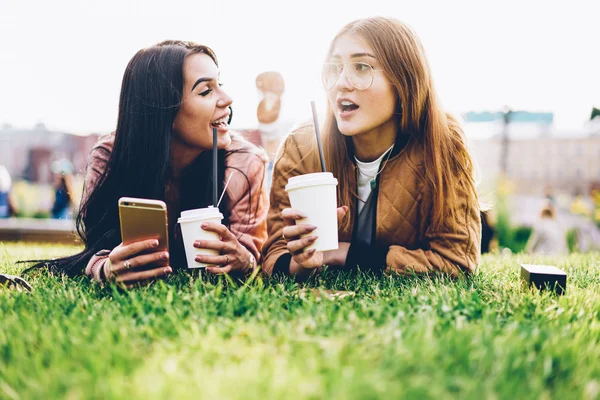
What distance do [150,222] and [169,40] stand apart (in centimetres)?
128

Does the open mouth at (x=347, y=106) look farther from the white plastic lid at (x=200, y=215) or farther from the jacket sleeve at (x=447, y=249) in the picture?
the white plastic lid at (x=200, y=215)

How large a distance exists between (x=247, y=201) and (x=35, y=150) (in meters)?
14.3

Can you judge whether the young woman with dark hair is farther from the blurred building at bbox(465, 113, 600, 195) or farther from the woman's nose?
the blurred building at bbox(465, 113, 600, 195)

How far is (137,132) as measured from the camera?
2.73 metres

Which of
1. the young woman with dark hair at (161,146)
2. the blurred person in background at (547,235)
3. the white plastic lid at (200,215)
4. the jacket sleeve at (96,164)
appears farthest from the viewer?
the blurred person in background at (547,235)

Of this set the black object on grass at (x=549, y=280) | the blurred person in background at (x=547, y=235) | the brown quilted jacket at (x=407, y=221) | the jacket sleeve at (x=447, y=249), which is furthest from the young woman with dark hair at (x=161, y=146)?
the blurred person in background at (x=547, y=235)

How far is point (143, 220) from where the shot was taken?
199 centimetres

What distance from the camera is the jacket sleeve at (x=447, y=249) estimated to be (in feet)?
7.91

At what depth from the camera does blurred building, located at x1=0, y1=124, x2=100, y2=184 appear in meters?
15.0

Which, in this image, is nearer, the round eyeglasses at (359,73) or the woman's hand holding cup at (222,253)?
the woman's hand holding cup at (222,253)

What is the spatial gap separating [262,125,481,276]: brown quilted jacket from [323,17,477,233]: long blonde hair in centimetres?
6

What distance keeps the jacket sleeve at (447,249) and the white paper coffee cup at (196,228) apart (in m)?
0.82

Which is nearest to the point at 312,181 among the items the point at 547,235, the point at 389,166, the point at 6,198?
the point at 389,166

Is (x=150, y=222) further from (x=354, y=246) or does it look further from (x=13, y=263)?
(x=13, y=263)
